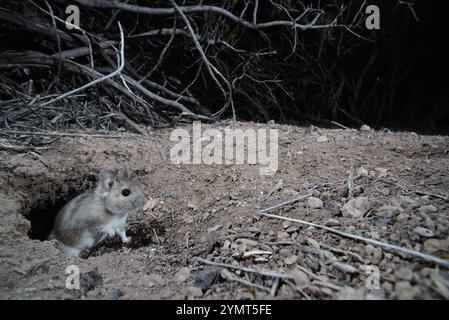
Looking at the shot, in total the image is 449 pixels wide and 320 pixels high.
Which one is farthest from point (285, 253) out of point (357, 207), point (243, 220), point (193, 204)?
point (193, 204)

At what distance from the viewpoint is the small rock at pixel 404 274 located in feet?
6.76

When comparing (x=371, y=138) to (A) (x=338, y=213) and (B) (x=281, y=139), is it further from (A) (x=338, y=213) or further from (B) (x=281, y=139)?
(A) (x=338, y=213)

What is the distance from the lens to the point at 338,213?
2.73 metres

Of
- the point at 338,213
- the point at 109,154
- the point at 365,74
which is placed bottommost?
the point at 338,213

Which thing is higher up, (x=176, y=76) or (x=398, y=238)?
(x=176, y=76)

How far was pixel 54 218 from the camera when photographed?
4129mm

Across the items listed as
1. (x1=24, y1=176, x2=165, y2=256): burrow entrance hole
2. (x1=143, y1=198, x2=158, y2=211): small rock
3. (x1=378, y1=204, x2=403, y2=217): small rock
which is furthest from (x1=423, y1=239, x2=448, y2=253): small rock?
(x1=143, y1=198, x2=158, y2=211): small rock

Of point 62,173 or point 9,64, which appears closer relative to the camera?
point 62,173

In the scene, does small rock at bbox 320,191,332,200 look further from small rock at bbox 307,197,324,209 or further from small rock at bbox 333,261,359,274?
small rock at bbox 333,261,359,274

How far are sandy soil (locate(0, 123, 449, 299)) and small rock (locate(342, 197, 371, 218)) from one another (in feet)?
0.04

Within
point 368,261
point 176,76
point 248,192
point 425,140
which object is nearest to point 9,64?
point 176,76

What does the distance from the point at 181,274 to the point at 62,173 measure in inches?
76.0

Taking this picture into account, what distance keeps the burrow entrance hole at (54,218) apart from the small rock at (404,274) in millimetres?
2136

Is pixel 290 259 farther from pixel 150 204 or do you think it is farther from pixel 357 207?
pixel 150 204
